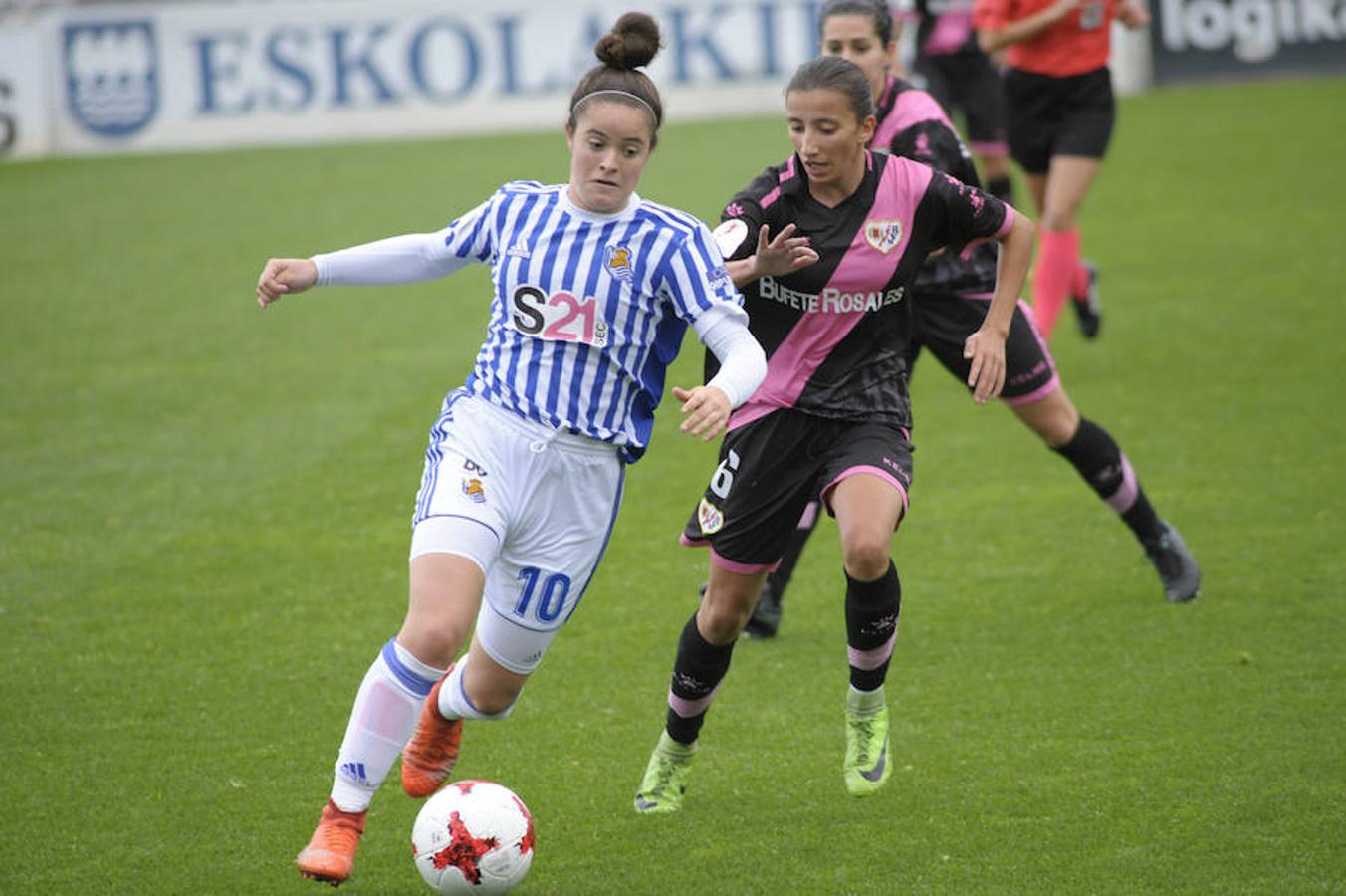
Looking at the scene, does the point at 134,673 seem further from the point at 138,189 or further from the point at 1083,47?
the point at 138,189

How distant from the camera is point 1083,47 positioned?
28.4 feet

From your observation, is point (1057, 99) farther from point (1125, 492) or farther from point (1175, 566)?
point (1175, 566)

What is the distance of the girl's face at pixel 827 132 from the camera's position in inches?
173

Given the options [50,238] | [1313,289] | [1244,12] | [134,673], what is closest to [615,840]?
[134,673]

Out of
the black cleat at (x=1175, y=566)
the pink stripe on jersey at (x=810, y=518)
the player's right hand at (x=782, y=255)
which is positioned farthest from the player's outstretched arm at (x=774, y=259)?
the black cleat at (x=1175, y=566)

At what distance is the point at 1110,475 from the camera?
6051 millimetres

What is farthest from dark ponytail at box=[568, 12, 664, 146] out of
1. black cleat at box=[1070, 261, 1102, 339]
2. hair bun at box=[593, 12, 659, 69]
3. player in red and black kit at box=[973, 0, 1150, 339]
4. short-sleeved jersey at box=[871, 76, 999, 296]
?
black cleat at box=[1070, 261, 1102, 339]

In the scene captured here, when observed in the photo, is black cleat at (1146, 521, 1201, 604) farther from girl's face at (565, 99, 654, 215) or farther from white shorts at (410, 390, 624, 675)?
girl's face at (565, 99, 654, 215)

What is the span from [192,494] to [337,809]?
4121mm

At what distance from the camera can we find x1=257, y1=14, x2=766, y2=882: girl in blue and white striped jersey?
4078 mm

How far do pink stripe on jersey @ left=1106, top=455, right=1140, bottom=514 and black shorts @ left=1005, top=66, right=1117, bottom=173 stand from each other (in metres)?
2.74

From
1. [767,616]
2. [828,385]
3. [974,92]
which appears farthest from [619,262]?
[974,92]

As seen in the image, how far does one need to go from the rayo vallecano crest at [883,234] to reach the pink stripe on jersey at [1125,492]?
74.1 inches

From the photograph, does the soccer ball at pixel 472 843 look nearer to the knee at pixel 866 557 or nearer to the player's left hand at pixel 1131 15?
the knee at pixel 866 557
